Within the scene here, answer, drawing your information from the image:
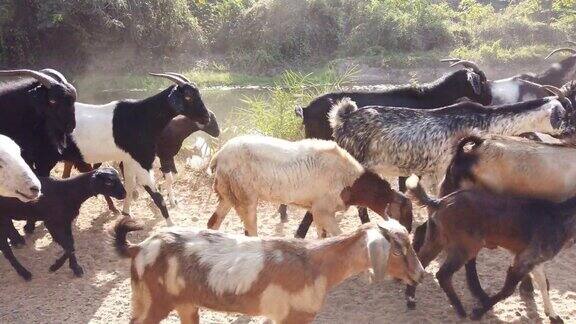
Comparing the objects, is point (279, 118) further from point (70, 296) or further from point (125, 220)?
point (125, 220)

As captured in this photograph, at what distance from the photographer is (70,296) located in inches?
198

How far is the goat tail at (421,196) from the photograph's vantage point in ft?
14.8

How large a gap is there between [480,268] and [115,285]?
3061 mm

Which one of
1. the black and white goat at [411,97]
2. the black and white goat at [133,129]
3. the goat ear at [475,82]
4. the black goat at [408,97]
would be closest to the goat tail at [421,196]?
the black goat at [408,97]

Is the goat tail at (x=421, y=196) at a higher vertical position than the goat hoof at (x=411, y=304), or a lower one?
higher

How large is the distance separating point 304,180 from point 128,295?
1.69 metres

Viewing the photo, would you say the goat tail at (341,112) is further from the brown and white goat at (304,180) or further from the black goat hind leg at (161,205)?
the black goat hind leg at (161,205)

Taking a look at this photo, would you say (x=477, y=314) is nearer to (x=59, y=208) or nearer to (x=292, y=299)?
(x=292, y=299)

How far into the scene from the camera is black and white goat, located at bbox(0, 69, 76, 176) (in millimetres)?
5984

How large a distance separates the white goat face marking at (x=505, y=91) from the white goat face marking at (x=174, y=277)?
5604mm

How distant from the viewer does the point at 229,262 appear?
3629 millimetres

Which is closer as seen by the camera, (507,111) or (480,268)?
(480,268)

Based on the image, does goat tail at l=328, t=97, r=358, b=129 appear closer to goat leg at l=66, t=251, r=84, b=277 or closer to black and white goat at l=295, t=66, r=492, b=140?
black and white goat at l=295, t=66, r=492, b=140

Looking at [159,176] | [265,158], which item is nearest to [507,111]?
[265,158]
